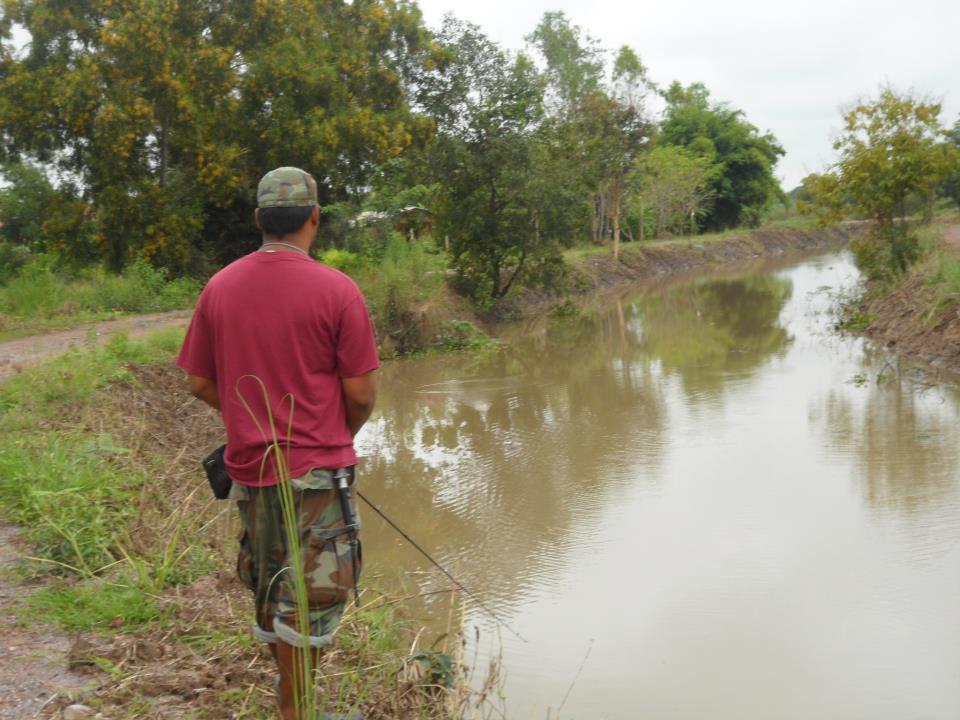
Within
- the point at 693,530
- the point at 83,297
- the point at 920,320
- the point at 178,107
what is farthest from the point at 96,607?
the point at 178,107

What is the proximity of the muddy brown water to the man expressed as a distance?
1729 millimetres

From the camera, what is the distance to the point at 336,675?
3.41 metres

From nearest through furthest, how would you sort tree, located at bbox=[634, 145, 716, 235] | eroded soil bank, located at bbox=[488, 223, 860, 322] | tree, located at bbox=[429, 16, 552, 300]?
tree, located at bbox=[429, 16, 552, 300], eroded soil bank, located at bbox=[488, 223, 860, 322], tree, located at bbox=[634, 145, 716, 235]

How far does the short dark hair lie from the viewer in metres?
2.80

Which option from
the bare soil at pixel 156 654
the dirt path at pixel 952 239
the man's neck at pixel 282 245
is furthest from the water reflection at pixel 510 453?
the dirt path at pixel 952 239

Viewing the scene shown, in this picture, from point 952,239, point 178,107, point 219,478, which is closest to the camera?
A: point 219,478

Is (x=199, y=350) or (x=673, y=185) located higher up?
(x=673, y=185)

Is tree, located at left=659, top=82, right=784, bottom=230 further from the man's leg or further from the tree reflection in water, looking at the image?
the man's leg

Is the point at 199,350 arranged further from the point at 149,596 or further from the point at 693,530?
the point at 693,530

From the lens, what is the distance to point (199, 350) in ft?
9.48

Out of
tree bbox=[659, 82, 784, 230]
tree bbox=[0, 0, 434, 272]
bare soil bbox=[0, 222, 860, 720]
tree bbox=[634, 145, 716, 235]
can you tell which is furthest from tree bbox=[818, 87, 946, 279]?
tree bbox=[659, 82, 784, 230]

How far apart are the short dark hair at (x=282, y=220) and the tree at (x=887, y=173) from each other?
47.8 ft

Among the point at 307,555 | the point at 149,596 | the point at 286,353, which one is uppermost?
the point at 286,353

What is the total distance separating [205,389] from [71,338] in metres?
7.95
